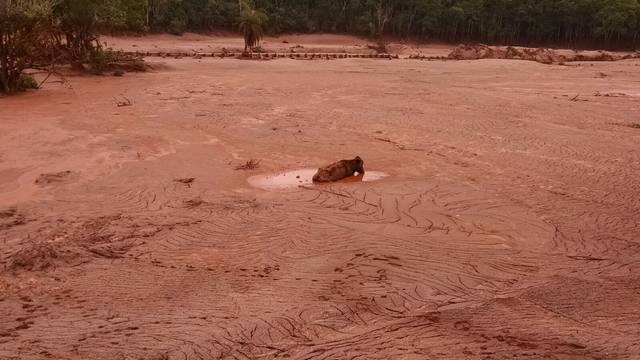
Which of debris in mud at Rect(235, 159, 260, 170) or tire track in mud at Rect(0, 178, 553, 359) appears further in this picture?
debris in mud at Rect(235, 159, 260, 170)

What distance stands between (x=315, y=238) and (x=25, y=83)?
1678 cm

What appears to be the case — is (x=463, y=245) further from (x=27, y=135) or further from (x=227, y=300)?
(x=27, y=135)

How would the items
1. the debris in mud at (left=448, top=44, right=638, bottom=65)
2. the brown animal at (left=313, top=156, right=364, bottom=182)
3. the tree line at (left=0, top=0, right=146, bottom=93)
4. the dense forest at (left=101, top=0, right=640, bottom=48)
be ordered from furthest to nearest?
1. the dense forest at (left=101, top=0, right=640, bottom=48)
2. the debris in mud at (left=448, top=44, right=638, bottom=65)
3. the tree line at (left=0, top=0, right=146, bottom=93)
4. the brown animal at (left=313, top=156, right=364, bottom=182)

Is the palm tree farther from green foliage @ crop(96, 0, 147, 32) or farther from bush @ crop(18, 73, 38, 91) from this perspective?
bush @ crop(18, 73, 38, 91)

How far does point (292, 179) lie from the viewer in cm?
1003

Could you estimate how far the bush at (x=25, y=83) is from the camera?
19836mm

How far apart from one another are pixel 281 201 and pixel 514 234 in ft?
10.7

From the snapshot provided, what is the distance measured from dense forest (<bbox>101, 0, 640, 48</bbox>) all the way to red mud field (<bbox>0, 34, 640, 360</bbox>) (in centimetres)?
4956

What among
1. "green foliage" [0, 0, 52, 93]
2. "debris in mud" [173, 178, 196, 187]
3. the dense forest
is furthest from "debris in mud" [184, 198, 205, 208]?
the dense forest

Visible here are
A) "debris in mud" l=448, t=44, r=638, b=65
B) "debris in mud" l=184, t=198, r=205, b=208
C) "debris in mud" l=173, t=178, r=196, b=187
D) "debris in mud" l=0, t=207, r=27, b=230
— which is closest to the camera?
"debris in mud" l=0, t=207, r=27, b=230

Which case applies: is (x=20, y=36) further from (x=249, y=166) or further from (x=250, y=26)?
(x=250, y=26)

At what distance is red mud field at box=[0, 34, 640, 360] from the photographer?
483 cm

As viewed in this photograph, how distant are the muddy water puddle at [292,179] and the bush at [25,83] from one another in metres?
13.7

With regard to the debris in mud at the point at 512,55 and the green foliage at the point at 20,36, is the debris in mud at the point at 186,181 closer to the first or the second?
the green foliage at the point at 20,36
